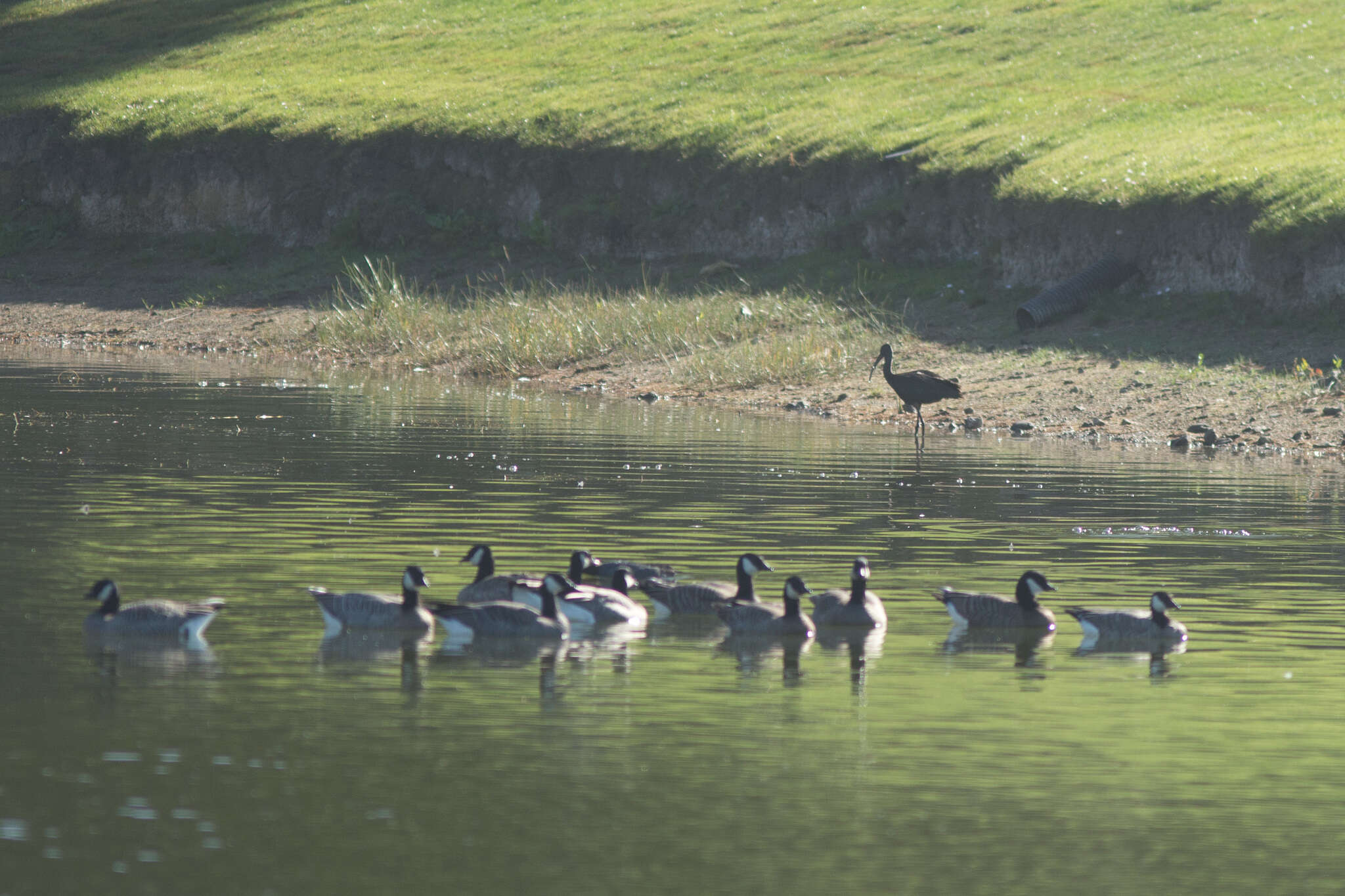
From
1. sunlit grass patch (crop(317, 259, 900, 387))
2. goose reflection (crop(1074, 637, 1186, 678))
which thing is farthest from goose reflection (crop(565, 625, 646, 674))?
sunlit grass patch (crop(317, 259, 900, 387))

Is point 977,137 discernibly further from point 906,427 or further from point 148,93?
point 148,93

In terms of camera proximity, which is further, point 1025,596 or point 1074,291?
point 1074,291

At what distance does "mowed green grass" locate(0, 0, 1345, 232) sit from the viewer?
42531 mm

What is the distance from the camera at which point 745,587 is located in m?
15.7

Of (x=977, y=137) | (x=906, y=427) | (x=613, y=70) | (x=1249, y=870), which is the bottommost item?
(x=1249, y=870)

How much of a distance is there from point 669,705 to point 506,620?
246cm

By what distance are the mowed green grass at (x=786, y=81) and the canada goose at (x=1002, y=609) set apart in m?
22.6

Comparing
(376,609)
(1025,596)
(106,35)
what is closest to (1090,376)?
(1025,596)

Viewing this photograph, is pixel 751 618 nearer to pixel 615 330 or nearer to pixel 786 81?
pixel 615 330

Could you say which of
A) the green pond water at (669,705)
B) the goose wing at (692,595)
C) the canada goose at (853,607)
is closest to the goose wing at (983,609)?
the green pond water at (669,705)

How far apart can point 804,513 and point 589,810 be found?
11.7 metres

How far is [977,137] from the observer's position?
46125 millimetres

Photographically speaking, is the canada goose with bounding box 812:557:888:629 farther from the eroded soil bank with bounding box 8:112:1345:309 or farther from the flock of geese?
the eroded soil bank with bounding box 8:112:1345:309

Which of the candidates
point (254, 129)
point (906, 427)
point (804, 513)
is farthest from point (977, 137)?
point (804, 513)
